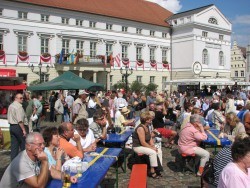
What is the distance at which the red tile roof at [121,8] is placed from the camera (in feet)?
120

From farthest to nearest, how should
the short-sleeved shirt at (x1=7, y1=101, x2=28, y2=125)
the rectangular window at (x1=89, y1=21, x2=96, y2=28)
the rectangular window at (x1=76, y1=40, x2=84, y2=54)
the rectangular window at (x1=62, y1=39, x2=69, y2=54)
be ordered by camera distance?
the rectangular window at (x1=89, y1=21, x2=96, y2=28) < the rectangular window at (x1=76, y1=40, x2=84, y2=54) < the rectangular window at (x1=62, y1=39, x2=69, y2=54) < the short-sleeved shirt at (x1=7, y1=101, x2=28, y2=125)

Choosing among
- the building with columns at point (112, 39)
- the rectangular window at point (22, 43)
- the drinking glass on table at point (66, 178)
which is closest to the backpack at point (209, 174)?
the drinking glass on table at point (66, 178)

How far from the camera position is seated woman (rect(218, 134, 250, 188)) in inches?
125

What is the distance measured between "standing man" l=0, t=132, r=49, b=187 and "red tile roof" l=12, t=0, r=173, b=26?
31.8 m

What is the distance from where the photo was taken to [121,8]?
45.1m

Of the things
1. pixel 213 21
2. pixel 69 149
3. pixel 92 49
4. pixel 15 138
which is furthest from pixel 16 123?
pixel 213 21

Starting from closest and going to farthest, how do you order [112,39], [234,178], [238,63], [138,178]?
1. [234,178]
2. [138,178]
3. [112,39]
4. [238,63]

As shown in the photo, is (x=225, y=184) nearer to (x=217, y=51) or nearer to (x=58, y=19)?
(x=58, y=19)

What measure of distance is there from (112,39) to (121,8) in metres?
6.86

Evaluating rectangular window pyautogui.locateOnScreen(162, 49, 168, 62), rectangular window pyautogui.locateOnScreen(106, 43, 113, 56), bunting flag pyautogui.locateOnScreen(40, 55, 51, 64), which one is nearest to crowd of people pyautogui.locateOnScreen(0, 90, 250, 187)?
bunting flag pyautogui.locateOnScreen(40, 55, 51, 64)

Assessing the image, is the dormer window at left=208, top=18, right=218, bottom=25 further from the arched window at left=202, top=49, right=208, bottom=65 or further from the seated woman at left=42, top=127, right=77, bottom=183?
the seated woman at left=42, top=127, right=77, bottom=183

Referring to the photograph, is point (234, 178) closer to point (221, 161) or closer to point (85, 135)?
point (221, 161)

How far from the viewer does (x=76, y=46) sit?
123 feet

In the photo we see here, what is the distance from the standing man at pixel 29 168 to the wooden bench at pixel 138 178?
71.8 inches
